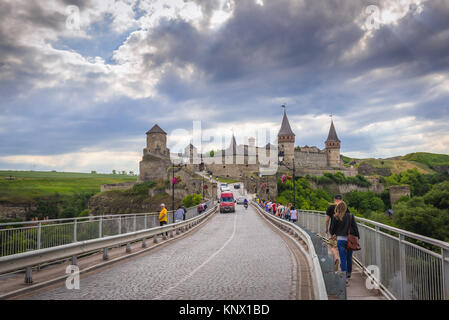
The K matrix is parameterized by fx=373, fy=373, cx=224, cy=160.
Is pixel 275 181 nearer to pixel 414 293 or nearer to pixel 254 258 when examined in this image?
pixel 254 258

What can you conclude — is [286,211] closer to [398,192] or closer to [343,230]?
[343,230]

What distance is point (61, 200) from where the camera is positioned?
4948 inches

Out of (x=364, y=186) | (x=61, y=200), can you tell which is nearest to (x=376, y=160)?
(x=364, y=186)

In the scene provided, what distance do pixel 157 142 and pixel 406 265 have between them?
4368 inches

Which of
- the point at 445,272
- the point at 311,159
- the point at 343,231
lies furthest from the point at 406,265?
the point at 311,159

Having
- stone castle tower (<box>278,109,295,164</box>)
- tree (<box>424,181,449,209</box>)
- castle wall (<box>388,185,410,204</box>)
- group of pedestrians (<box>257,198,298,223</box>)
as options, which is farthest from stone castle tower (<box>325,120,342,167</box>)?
group of pedestrians (<box>257,198,298,223</box>)

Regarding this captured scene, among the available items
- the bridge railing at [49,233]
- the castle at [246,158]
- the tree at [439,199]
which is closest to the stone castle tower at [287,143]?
the castle at [246,158]

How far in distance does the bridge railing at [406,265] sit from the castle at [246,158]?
97.4 metres

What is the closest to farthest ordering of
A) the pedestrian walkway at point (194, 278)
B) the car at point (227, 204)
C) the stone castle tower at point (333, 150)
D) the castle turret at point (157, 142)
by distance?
the pedestrian walkway at point (194, 278) < the car at point (227, 204) < the castle turret at point (157, 142) < the stone castle tower at point (333, 150)

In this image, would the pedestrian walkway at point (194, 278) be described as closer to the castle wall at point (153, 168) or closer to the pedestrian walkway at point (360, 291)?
the pedestrian walkway at point (360, 291)

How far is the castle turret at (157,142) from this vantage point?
114 m

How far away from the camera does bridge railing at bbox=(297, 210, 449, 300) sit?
4.85 metres

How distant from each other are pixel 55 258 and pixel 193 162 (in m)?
115
